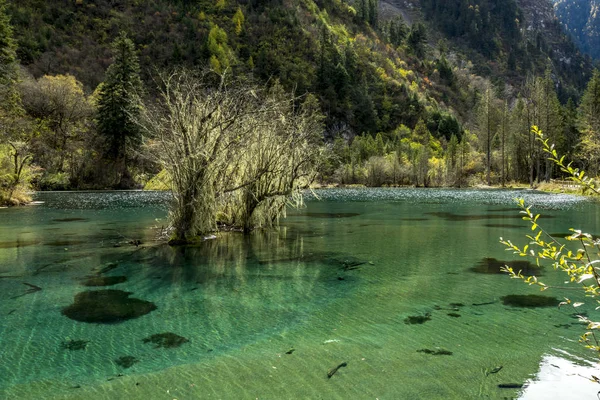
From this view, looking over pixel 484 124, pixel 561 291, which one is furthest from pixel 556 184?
pixel 561 291

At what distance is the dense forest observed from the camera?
68750 millimetres

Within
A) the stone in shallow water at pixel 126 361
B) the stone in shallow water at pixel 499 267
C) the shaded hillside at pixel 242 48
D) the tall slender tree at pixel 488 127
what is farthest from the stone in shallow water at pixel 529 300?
the shaded hillside at pixel 242 48

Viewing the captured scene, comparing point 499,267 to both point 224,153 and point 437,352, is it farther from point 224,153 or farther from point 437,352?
point 224,153

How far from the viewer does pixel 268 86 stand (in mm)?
119938

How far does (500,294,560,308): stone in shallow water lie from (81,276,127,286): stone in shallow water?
375 inches

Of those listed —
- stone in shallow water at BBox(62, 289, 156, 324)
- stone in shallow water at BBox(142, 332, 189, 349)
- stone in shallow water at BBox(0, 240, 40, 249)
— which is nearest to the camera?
stone in shallow water at BBox(142, 332, 189, 349)

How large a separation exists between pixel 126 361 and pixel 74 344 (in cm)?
130

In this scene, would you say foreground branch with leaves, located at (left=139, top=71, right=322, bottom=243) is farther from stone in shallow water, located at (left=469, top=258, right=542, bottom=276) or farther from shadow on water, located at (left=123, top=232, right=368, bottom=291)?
stone in shallow water, located at (left=469, top=258, right=542, bottom=276)

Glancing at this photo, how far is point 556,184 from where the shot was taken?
2522 inches

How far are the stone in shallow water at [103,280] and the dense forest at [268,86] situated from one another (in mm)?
11569

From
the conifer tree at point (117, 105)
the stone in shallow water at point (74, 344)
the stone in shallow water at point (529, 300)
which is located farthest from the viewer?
the conifer tree at point (117, 105)

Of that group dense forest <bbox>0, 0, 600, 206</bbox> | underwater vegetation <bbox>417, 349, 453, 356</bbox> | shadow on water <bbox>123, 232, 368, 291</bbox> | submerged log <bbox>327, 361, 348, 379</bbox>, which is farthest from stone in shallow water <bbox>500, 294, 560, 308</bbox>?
dense forest <bbox>0, 0, 600, 206</bbox>

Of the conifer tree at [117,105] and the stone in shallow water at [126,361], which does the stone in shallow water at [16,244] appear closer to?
the stone in shallow water at [126,361]

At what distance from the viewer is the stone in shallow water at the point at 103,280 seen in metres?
11.5
